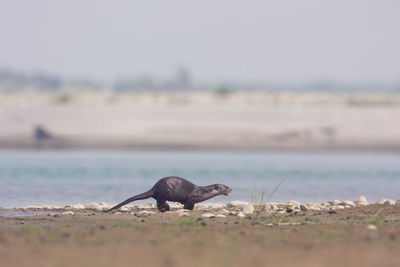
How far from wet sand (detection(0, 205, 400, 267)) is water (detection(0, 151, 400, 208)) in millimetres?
3748

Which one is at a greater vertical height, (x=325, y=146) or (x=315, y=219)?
(x=325, y=146)

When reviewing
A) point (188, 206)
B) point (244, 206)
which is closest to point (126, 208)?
point (188, 206)

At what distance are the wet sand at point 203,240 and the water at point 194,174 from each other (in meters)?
3.75

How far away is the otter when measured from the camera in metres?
15.2

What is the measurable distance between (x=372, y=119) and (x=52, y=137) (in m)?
14.4

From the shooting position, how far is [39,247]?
32.8 ft

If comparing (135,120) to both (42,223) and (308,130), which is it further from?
(42,223)

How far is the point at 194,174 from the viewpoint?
24.9m

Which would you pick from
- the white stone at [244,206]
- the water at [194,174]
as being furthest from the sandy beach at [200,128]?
the white stone at [244,206]


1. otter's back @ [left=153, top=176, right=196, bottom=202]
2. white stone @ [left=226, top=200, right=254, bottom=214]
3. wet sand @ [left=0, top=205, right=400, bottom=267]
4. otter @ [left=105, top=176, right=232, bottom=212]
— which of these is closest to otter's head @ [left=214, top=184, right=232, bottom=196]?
otter @ [left=105, top=176, right=232, bottom=212]

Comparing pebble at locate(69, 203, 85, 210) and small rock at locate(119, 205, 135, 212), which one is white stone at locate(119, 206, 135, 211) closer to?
small rock at locate(119, 205, 135, 212)

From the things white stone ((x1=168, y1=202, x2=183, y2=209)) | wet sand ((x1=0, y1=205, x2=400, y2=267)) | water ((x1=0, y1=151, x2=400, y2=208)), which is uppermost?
water ((x1=0, y1=151, x2=400, y2=208))

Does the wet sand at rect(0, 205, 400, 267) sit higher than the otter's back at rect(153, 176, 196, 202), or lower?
lower

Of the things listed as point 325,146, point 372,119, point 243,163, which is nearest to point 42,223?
point 243,163
